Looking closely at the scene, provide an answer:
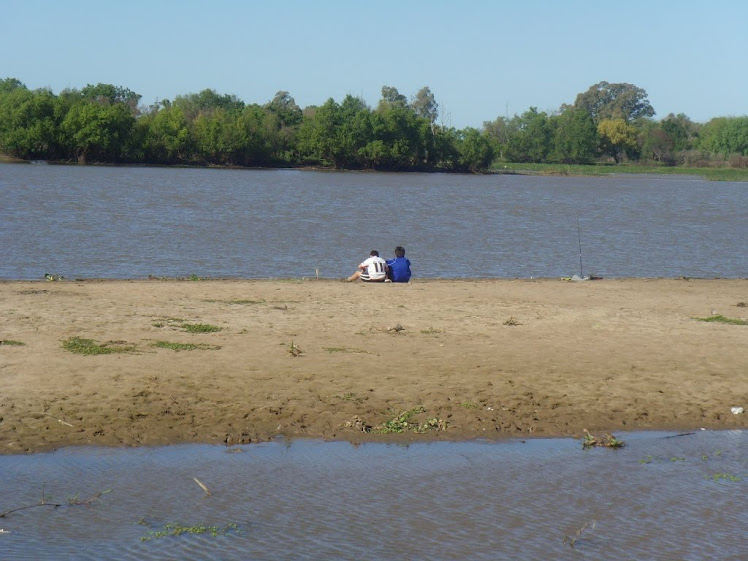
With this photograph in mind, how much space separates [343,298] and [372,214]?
31.9 metres

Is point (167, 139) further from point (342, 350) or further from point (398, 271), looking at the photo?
point (342, 350)

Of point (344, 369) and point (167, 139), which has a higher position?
point (167, 139)

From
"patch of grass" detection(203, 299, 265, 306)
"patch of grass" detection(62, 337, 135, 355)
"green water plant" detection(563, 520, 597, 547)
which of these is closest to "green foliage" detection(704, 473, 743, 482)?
"green water plant" detection(563, 520, 597, 547)

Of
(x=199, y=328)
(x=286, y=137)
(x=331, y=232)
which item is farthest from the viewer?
(x=286, y=137)

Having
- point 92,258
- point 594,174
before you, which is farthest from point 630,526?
point 594,174

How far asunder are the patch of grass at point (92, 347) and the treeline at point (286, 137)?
9250cm

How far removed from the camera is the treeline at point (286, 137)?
327 ft

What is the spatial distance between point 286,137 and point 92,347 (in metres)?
109

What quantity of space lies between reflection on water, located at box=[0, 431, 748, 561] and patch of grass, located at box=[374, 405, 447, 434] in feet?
1.06

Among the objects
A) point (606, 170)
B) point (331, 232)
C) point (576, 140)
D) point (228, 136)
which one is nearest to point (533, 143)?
point (576, 140)

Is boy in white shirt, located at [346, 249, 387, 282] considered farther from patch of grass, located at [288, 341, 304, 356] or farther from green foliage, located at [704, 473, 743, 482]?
green foliage, located at [704, 473, 743, 482]

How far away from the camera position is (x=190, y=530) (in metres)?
7.19

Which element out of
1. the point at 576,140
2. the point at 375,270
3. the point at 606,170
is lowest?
the point at 375,270

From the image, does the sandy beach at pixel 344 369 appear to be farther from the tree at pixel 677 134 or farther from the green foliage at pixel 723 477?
the tree at pixel 677 134
